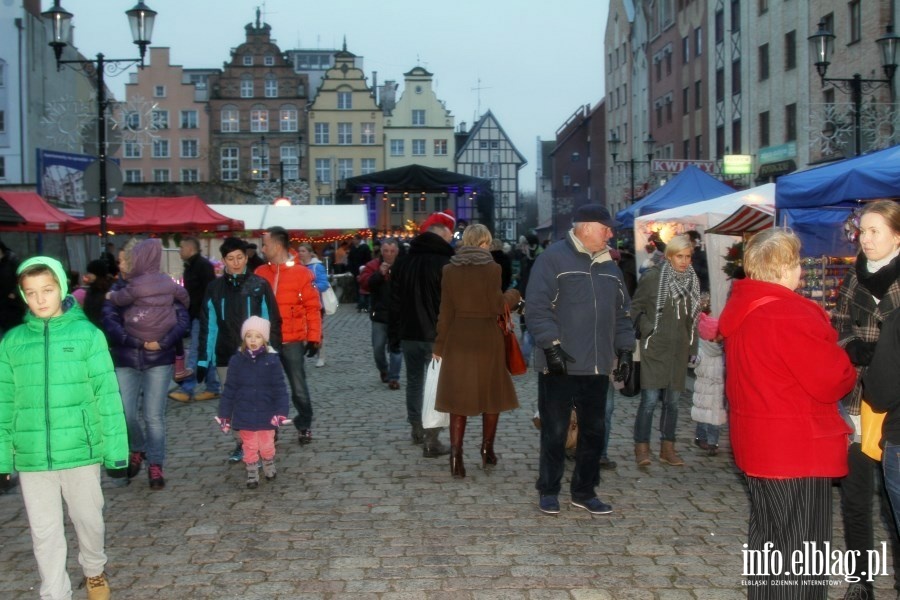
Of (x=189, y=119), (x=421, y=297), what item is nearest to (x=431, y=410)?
(x=421, y=297)

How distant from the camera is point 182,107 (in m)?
71.9

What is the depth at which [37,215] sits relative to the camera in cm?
1978

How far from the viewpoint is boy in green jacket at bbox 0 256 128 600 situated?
15.2 ft

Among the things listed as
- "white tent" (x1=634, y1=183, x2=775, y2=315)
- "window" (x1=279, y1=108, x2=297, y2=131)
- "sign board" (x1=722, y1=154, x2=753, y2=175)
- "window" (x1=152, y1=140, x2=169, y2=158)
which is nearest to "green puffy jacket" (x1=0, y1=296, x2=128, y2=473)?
"white tent" (x1=634, y1=183, x2=775, y2=315)

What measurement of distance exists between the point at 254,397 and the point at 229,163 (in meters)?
67.2

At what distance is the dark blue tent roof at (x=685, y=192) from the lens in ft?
64.1

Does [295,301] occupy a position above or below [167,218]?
below

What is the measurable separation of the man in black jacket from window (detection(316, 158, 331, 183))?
6412 cm

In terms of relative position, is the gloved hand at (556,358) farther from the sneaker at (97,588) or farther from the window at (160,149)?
the window at (160,149)

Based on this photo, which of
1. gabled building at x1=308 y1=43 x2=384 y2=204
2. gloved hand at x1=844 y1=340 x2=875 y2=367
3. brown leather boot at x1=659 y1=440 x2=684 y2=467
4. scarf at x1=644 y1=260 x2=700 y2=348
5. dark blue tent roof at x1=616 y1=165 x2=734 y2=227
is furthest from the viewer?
gabled building at x1=308 y1=43 x2=384 y2=204

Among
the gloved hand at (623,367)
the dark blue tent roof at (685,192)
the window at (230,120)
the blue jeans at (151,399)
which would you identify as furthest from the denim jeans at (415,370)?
the window at (230,120)

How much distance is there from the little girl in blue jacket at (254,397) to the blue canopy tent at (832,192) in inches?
165

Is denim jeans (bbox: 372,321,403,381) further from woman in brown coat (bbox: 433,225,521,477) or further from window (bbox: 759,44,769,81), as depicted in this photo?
window (bbox: 759,44,769,81)

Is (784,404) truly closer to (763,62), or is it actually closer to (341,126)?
(763,62)
